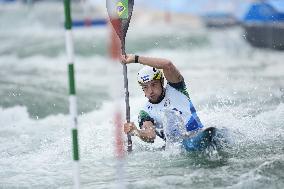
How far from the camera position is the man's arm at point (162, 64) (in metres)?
6.26

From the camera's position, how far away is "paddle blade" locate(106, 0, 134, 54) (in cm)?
650

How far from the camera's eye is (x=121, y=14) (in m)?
6.59

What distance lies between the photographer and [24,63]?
700 inches

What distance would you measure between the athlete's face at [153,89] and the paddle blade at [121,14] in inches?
22.5

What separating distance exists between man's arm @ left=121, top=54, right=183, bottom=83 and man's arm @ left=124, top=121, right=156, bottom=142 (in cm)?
57

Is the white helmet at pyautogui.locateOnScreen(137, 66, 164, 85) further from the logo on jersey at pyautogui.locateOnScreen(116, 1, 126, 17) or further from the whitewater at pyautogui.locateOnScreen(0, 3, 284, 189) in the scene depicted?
the logo on jersey at pyautogui.locateOnScreen(116, 1, 126, 17)

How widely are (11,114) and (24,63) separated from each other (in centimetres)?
715

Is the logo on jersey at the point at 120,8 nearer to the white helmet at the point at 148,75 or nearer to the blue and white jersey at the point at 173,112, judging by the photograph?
the white helmet at the point at 148,75

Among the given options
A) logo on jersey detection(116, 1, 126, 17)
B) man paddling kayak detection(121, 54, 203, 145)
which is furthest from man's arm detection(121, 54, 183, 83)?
logo on jersey detection(116, 1, 126, 17)

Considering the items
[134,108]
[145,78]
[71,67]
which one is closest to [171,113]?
[145,78]

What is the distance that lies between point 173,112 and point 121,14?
1312 millimetres

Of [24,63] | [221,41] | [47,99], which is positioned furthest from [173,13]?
[47,99]

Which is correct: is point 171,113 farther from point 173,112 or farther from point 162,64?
point 162,64

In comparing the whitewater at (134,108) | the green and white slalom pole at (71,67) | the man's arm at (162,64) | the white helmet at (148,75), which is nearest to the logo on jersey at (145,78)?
the white helmet at (148,75)
